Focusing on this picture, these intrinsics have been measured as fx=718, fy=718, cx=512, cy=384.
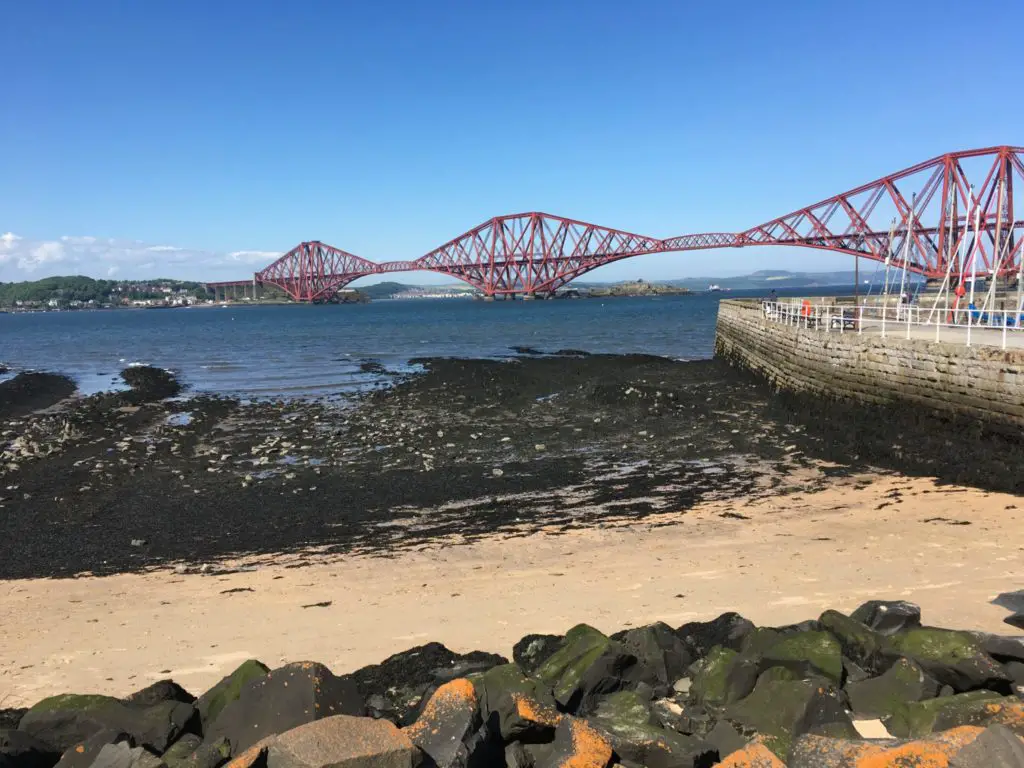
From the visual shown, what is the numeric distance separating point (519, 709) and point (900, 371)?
14934 millimetres

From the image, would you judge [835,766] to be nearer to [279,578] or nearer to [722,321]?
[279,578]

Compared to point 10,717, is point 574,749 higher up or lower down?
higher up

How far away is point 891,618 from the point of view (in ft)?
16.5

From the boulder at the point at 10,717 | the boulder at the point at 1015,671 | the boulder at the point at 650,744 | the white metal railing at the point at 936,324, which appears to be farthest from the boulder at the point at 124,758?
the white metal railing at the point at 936,324

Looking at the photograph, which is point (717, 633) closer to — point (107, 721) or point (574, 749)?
point (574, 749)

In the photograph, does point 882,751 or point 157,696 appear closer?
point 882,751

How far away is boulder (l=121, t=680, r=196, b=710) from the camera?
14.5ft

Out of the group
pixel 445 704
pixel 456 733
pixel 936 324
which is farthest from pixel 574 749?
pixel 936 324

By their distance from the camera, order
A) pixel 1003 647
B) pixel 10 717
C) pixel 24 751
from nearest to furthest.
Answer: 1. pixel 24 751
2. pixel 1003 647
3. pixel 10 717

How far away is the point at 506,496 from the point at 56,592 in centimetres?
616

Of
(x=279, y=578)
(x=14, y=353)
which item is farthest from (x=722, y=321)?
(x=14, y=353)

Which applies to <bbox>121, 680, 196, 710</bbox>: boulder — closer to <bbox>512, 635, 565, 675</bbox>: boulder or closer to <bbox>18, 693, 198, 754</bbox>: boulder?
<bbox>18, 693, 198, 754</bbox>: boulder

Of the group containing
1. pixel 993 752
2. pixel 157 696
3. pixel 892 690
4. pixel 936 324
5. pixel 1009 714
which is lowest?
pixel 157 696

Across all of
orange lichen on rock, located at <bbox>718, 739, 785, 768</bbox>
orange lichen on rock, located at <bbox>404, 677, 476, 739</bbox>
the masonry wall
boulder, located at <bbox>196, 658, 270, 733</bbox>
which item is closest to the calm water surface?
the masonry wall
